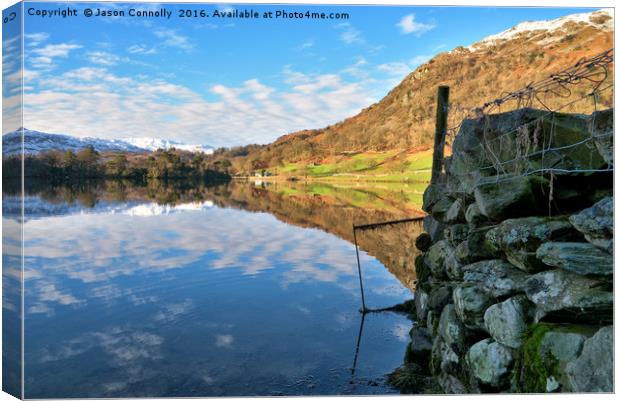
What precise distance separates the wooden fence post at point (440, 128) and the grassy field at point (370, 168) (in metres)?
19.8

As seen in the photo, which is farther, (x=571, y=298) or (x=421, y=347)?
(x=421, y=347)

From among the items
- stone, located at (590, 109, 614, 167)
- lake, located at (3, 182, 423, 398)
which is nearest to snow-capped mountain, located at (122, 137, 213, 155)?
lake, located at (3, 182, 423, 398)

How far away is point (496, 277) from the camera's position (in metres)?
6.27

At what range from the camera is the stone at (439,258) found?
9.28 m

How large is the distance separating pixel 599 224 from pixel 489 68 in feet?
37.1

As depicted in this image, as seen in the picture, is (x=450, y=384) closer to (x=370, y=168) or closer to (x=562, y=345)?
(x=562, y=345)

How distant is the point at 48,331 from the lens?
36.3 feet

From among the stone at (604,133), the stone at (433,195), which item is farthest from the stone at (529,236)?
the stone at (433,195)

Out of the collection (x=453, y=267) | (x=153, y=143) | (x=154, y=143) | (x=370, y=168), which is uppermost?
(x=154, y=143)

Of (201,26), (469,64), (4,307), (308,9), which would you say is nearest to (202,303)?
(4,307)

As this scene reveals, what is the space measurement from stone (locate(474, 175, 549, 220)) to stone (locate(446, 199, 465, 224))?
1755 millimetres

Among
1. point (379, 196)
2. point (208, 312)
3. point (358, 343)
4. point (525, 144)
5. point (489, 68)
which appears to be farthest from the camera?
point (379, 196)

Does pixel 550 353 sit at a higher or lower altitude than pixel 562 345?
lower

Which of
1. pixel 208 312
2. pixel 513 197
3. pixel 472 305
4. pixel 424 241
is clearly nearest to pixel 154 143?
pixel 208 312
